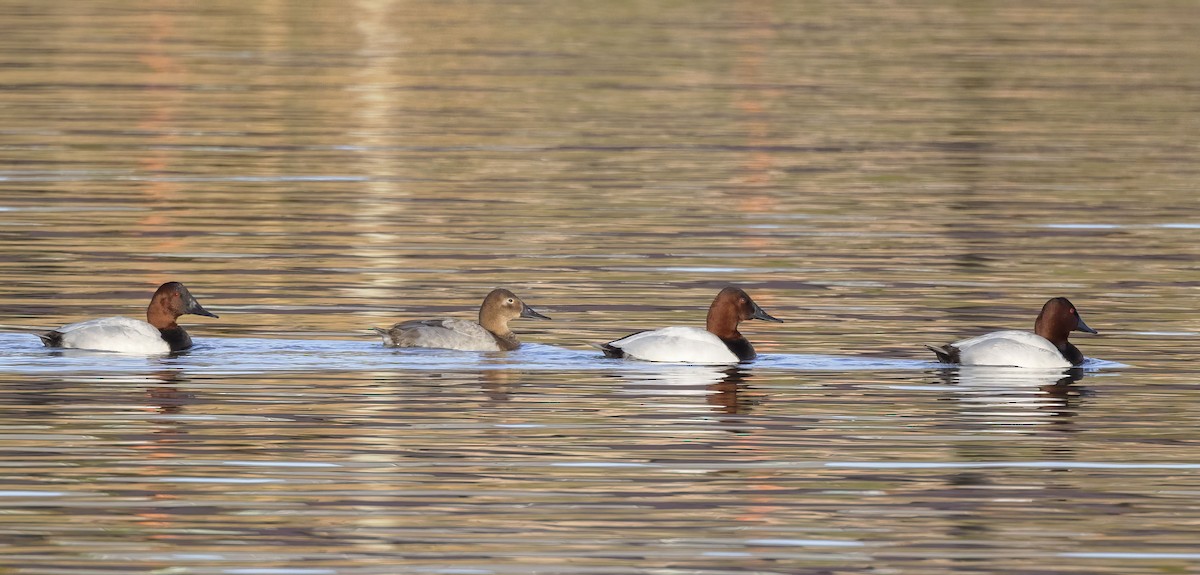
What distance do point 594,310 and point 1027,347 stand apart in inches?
154

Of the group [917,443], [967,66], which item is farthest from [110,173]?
[967,66]

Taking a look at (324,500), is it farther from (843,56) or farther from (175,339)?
(843,56)

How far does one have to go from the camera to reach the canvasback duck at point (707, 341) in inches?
679

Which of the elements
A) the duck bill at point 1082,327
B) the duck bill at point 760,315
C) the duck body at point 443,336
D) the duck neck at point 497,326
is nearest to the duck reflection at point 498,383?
the duck body at point 443,336

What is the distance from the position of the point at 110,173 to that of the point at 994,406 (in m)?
16.2

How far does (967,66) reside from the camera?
4697 centimetres

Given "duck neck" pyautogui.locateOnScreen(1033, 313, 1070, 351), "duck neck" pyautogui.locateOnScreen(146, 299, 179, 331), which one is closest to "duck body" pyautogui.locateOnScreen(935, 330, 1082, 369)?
"duck neck" pyautogui.locateOnScreen(1033, 313, 1070, 351)

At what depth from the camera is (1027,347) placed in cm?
1730

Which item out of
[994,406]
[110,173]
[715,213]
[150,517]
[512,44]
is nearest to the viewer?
[150,517]

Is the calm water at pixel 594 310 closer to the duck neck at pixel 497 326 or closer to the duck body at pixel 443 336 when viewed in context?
the duck body at pixel 443 336

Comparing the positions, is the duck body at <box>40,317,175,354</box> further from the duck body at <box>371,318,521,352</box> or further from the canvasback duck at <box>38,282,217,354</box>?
the duck body at <box>371,318,521,352</box>

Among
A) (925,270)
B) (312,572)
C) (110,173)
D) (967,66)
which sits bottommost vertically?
(312,572)

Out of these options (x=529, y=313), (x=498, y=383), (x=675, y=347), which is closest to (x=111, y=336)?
(x=498, y=383)

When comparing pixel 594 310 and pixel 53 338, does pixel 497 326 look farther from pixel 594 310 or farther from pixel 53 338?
pixel 53 338
